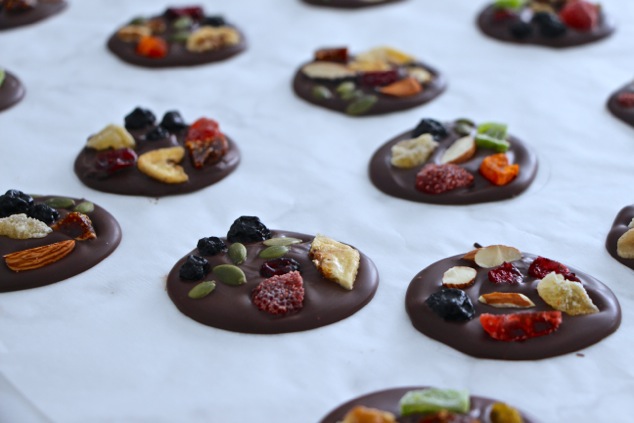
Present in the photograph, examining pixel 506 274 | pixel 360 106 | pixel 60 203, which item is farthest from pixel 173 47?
pixel 506 274

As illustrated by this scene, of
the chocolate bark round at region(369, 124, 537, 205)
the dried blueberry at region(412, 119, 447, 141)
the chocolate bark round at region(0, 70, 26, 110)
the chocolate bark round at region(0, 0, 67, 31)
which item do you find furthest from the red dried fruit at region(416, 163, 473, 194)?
the chocolate bark round at region(0, 0, 67, 31)

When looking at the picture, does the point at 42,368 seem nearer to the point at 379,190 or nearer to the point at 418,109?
the point at 379,190

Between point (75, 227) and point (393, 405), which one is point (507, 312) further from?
point (75, 227)

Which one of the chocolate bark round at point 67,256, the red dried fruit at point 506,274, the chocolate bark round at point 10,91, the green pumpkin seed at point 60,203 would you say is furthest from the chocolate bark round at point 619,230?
the chocolate bark round at point 10,91

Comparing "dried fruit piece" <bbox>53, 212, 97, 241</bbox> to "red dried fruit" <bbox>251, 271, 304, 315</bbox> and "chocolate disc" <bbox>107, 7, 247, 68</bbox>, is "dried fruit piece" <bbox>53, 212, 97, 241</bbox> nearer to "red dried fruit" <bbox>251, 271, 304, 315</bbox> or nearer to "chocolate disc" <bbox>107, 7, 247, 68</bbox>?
"red dried fruit" <bbox>251, 271, 304, 315</bbox>

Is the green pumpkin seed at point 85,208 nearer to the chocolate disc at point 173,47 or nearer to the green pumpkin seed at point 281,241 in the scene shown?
the green pumpkin seed at point 281,241

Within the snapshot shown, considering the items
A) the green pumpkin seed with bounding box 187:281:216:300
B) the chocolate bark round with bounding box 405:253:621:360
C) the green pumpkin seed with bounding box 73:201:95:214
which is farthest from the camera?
the green pumpkin seed with bounding box 73:201:95:214

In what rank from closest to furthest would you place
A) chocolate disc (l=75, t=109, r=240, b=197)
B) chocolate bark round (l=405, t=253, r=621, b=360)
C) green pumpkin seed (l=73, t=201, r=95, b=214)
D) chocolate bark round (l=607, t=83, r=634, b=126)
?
1. chocolate bark round (l=405, t=253, r=621, b=360)
2. green pumpkin seed (l=73, t=201, r=95, b=214)
3. chocolate disc (l=75, t=109, r=240, b=197)
4. chocolate bark round (l=607, t=83, r=634, b=126)
